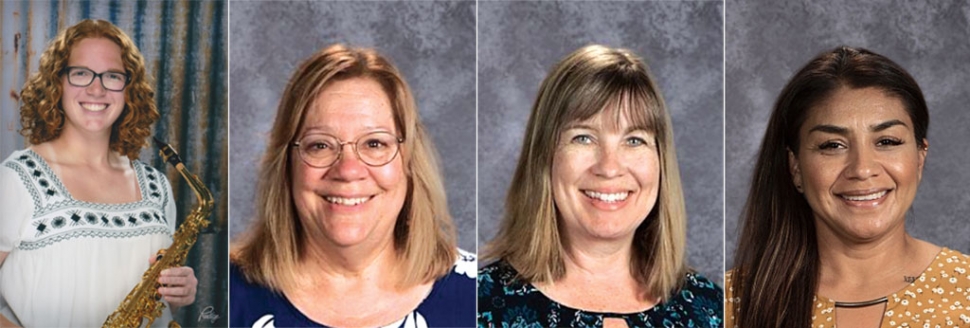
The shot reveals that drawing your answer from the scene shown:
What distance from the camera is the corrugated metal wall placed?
15.3ft

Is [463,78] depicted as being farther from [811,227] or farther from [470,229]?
[811,227]

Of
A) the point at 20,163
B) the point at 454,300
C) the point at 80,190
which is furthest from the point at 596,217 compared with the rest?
the point at 20,163

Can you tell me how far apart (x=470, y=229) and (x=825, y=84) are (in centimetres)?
128

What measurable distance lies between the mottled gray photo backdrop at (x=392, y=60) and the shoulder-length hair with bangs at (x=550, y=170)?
0.58ft

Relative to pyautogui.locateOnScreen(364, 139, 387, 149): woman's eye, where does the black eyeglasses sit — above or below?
above

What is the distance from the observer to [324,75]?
4.60 meters

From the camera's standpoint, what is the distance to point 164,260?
15.4ft

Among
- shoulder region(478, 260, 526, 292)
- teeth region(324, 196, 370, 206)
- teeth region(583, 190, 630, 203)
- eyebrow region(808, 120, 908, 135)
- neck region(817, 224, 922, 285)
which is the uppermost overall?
eyebrow region(808, 120, 908, 135)

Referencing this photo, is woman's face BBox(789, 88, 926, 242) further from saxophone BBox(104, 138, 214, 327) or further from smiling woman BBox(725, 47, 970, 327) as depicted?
saxophone BBox(104, 138, 214, 327)

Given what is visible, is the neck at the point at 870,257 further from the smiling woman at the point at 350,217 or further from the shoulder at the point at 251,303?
the shoulder at the point at 251,303

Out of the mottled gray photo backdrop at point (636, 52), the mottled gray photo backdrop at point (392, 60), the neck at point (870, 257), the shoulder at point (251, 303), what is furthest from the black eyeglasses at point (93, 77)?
the neck at point (870, 257)

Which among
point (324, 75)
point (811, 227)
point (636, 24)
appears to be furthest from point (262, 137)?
point (811, 227)

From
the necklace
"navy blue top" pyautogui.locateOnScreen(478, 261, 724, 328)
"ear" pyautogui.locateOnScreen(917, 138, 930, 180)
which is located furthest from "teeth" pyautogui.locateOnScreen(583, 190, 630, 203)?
"ear" pyautogui.locateOnScreen(917, 138, 930, 180)

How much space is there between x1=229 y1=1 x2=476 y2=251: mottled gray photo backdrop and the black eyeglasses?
38 centimetres
